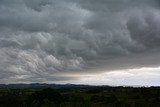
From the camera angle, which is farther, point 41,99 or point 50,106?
point 41,99

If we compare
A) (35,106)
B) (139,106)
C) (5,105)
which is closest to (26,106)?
(35,106)

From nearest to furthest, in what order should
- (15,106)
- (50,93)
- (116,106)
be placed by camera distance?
(116,106) < (15,106) < (50,93)

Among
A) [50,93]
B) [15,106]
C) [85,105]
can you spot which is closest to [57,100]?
[50,93]

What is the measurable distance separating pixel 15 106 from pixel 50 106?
21.6m

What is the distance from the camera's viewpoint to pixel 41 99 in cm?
13362

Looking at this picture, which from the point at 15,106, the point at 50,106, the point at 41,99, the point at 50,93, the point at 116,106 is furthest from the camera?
the point at 50,93

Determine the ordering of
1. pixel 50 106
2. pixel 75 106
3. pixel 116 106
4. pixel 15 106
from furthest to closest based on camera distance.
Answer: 1. pixel 15 106
2. pixel 116 106
3. pixel 50 106
4. pixel 75 106

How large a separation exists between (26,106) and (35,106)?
4811mm

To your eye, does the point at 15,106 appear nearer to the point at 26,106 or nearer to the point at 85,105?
the point at 26,106

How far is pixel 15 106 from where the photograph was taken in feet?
407

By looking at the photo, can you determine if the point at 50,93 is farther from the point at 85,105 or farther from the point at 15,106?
the point at 85,105

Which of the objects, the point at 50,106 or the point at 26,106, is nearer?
the point at 50,106

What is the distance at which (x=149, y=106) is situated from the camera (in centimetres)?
11169

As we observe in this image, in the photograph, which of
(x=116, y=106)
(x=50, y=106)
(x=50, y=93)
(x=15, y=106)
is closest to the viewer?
(x=50, y=106)
